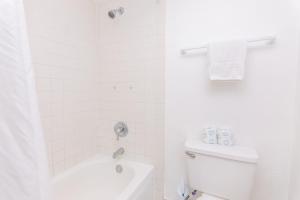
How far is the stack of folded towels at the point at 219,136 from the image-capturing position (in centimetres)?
121

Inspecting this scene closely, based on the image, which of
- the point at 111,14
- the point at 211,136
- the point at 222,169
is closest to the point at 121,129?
the point at 211,136

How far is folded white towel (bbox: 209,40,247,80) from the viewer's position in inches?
43.9

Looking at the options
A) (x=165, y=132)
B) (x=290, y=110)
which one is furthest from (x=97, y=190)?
(x=290, y=110)

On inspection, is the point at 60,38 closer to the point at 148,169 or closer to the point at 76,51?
the point at 76,51

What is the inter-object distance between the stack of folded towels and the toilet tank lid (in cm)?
4

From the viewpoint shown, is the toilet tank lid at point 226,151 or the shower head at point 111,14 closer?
the toilet tank lid at point 226,151

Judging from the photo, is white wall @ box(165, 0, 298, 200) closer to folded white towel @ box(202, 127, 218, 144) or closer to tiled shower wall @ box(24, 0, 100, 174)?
folded white towel @ box(202, 127, 218, 144)

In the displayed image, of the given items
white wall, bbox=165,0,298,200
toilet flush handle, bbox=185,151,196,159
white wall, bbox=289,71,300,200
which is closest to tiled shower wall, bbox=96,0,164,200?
white wall, bbox=165,0,298,200

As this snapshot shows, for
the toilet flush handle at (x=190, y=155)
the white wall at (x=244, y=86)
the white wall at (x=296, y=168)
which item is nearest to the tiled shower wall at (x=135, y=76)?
the white wall at (x=244, y=86)

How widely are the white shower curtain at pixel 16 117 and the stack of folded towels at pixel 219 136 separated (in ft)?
3.57

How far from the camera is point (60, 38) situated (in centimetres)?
138

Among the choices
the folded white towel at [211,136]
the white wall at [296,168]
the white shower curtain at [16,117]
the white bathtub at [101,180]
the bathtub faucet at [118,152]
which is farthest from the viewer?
the bathtub faucet at [118,152]

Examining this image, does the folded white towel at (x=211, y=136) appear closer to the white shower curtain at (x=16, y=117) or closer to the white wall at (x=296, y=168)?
the white wall at (x=296, y=168)

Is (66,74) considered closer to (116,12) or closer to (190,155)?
(116,12)
